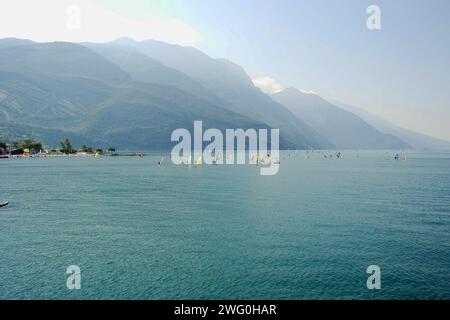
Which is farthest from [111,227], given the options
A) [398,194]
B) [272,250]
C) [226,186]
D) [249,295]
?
[398,194]

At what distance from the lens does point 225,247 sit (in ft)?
181

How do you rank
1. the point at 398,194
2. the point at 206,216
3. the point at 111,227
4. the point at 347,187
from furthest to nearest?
1. the point at 347,187
2. the point at 398,194
3. the point at 206,216
4. the point at 111,227

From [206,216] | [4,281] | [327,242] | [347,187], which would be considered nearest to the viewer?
[4,281]

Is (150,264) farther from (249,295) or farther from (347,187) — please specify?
(347,187)

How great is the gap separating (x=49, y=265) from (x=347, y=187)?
4272 inches

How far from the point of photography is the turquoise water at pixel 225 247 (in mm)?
40375

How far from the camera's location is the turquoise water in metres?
40.4

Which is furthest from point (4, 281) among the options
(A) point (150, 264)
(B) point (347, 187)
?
(B) point (347, 187)

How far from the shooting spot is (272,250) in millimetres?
53375

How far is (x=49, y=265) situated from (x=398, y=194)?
100923 mm

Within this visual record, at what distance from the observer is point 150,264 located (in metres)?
47.7

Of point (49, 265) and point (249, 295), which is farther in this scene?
point (49, 265)
